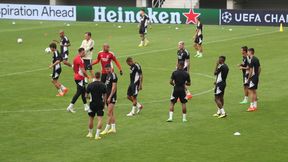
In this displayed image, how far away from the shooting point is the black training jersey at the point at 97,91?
19.1 m

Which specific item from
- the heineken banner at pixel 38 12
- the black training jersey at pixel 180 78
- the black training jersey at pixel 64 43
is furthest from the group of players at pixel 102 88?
the heineken banner at pixel 38 12

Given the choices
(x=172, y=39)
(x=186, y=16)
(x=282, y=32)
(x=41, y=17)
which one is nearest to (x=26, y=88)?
(x=172, y=39)

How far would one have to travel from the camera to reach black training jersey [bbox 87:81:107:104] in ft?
62.8

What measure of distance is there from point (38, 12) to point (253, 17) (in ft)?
69.7

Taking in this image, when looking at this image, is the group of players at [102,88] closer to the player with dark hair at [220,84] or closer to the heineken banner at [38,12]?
the player with dark hair at [220,84]

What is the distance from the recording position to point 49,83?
29703 millimetres

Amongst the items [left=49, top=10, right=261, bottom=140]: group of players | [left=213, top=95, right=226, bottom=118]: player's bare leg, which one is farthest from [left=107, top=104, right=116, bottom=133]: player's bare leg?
[left=213, top=95, right=226, bottom=118]: player's bare leg

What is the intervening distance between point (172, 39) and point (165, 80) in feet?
55.5

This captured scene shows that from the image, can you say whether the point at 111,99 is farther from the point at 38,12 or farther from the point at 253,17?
the point at 38,12

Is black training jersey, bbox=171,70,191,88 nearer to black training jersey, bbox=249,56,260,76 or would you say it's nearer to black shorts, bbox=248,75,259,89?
black shorts, bbox=248,75,259,89

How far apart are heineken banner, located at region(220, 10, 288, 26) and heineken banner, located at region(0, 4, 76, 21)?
15.2 metres

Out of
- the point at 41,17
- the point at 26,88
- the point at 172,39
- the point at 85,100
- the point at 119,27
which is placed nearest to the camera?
the point at 85,100

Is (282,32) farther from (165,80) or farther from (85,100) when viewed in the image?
(85,100)

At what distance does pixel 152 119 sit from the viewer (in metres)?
22.1
